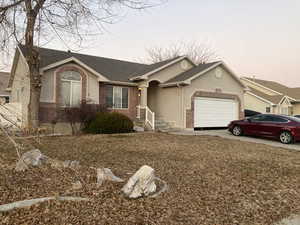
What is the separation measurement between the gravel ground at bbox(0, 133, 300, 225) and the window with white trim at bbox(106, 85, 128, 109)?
9.52 metres

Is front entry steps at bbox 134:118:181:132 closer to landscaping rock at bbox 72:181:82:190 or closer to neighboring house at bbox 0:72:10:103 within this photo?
landscaping rock at bbox 72:181:82:190

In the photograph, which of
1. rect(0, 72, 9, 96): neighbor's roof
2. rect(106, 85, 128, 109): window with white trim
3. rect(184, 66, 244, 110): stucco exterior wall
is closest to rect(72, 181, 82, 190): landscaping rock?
rect(106, 85, 128, 109): window with white trim

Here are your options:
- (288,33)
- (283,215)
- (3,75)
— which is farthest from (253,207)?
(3,75)

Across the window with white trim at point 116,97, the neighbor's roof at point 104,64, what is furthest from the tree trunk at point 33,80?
the window with white trim at point 116,97

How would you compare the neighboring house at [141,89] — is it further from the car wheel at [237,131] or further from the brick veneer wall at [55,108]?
the car wheel at [237,131]

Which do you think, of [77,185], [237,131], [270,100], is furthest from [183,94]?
[270,100]

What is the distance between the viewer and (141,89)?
17047 mm

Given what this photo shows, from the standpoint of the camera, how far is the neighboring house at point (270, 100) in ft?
86.4

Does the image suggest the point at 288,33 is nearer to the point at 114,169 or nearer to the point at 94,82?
the point at 94,82

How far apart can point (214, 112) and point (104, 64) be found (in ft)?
31.5

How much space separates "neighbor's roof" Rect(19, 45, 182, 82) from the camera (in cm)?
1525

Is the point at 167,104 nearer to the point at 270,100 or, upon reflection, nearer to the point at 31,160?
the point at 31,160

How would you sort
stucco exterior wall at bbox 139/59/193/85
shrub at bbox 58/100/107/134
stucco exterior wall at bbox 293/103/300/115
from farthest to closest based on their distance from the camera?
stucco exterior wall at bbox 293/103/300/115
stucco exterior wall at bbox 139/59/193/85
shrub at bbox 58/100/107/134

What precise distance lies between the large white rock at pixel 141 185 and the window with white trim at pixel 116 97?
491 inches
